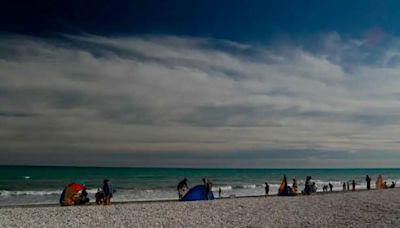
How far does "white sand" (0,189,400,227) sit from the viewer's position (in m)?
18.4

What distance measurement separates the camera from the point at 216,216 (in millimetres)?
20469

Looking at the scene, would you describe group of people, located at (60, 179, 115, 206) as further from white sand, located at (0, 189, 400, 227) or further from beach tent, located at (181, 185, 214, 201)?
beach tent, located at (181, 185, 214, 201)

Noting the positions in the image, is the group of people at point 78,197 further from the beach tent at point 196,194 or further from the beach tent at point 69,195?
the beach tent at point 196,194

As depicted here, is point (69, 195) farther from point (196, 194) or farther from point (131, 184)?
point (131, 184)

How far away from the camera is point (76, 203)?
27.6 meters

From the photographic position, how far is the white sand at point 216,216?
18.4 metres

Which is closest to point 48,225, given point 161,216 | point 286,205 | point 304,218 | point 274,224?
point 161,216

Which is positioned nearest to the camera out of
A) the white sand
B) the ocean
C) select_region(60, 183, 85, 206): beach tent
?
the white sand

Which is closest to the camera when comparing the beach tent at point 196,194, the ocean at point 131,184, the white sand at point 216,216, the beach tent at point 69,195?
the white sand at point 216,216

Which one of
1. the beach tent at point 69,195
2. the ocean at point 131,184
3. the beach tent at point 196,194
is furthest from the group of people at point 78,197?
the ocean at point 131,184

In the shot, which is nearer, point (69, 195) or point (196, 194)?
point (69, 195)

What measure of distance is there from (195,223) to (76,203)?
37.9 feet

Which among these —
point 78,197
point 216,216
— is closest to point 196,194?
point 78,197

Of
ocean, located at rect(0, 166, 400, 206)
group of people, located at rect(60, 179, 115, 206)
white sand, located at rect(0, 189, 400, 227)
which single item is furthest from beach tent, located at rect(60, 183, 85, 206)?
ocean, located at rect(0, 166, 400, 206)
